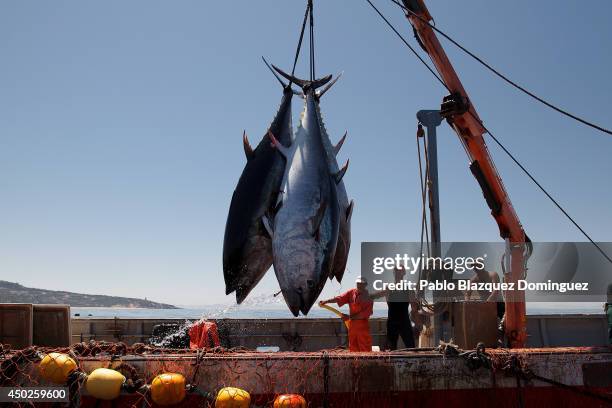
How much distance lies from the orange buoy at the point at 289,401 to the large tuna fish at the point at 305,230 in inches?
26.3

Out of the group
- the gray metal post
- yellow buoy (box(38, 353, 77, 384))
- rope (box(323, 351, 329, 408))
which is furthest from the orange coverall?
yellow buoy (box(38, 353, 77, 384))

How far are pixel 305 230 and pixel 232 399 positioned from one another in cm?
146

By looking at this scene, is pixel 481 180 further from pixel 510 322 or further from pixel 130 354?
pixel 130 354

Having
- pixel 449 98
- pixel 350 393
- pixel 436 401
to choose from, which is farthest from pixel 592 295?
pixel 350 393

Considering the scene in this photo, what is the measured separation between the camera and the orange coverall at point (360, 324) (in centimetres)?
679

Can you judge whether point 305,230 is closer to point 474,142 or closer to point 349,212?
point 349,212

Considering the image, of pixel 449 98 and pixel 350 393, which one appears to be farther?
pixel 449 98

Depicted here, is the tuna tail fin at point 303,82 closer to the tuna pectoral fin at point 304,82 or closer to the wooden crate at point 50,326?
the tuna pectoral fin at point 304,82

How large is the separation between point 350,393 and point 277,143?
2416mm

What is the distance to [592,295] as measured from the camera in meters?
9.41

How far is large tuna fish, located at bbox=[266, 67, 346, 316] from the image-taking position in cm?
411

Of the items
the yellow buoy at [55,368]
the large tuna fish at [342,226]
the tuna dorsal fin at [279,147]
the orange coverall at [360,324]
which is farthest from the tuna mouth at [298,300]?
the orange coverall at [360,324]

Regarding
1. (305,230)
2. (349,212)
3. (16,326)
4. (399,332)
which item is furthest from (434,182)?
(16,326)

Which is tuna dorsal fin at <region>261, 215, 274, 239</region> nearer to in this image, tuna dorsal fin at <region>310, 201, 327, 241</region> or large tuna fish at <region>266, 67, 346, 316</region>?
large tuna fish at <region>266, 67, 346, 316</region>
